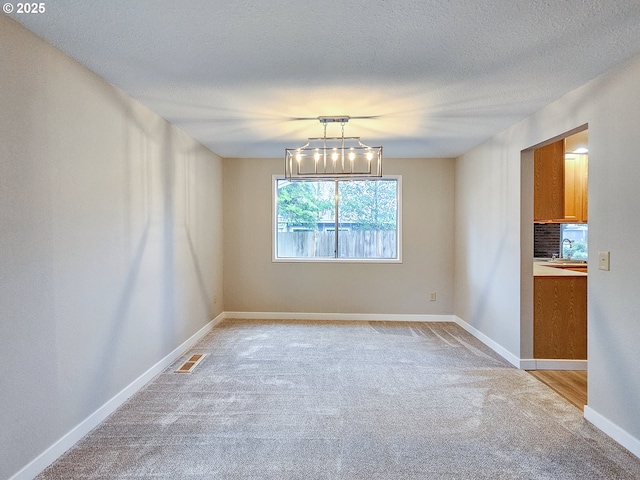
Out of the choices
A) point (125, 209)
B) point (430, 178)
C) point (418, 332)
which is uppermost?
point (430, 178)

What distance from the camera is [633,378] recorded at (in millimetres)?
2240

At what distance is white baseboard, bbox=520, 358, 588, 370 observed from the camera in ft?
11.8

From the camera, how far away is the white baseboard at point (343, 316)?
18.1 feet

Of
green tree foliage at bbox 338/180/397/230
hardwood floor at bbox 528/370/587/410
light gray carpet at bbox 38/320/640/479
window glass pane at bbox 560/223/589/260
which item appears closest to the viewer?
light gray carpet at bbox 38/320/640/479

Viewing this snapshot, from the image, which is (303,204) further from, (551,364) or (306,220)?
(551,364)

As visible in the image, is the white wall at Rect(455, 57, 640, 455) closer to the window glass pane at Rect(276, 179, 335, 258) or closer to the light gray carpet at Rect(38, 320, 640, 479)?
the light gray carpet at Rect(38, 320, 640, 479)

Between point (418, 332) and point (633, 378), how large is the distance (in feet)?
8.99

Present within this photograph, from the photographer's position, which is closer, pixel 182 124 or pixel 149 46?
pixel 149 46

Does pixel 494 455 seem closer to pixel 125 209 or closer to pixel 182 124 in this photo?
pixel 125 209

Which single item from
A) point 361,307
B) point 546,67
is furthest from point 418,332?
point 546,67

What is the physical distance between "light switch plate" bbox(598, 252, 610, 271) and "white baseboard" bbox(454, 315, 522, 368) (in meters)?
1.48

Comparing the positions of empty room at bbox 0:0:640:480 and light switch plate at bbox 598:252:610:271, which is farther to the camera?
light switch plate at bbox 598:252:610:271
